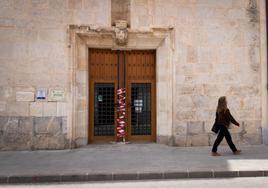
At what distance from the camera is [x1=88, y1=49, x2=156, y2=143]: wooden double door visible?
9883 millimetres

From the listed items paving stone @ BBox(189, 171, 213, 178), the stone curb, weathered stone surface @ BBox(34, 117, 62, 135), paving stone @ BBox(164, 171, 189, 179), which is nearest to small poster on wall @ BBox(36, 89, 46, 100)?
weathered stone surface @ BBox(34, 117, 62, 135)

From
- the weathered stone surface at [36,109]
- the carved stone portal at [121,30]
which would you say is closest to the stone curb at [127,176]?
the weathered stone surface at [36,109]

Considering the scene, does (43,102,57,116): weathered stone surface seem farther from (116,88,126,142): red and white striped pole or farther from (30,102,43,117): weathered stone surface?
(116,88,126,142): red and white striped pole

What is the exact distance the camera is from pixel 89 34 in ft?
30.5

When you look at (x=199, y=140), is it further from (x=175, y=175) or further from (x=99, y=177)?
(x=99, y=177)

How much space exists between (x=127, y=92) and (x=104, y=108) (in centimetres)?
91

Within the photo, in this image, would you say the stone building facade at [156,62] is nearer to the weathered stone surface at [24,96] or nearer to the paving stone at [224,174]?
the weathered stone surface at [24,96]

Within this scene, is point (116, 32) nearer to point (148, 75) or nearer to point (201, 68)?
point (148, 75)

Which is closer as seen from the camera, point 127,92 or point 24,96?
point 24,96

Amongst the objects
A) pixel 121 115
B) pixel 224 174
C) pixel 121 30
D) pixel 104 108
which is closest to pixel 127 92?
pixel 121 115

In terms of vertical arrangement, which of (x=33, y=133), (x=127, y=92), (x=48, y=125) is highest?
(x=127, y=92)

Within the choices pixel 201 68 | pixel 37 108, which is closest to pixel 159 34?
pixel 201 68

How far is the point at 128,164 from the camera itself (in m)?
6.82

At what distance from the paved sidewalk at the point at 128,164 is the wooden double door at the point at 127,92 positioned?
3.07 feet
